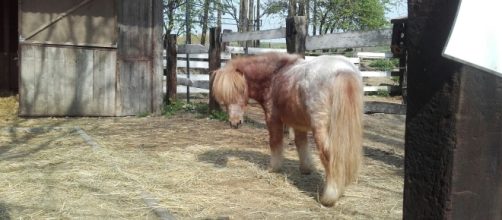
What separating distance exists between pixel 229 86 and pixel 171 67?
20.2 feet

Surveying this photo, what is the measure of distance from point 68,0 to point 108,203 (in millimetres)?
6477

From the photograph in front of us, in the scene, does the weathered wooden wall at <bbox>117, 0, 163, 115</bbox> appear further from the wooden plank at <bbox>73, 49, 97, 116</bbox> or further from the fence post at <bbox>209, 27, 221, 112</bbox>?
the fence post at <bbox>209, 27, 221, 112</bbox>

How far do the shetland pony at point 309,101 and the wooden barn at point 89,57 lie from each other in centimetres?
508

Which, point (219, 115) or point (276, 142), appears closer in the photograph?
point (276, 142)

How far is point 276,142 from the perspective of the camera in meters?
5.08

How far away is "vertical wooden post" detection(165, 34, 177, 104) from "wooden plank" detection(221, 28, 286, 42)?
1.61 meters

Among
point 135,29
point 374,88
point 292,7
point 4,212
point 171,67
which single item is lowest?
point 4,212

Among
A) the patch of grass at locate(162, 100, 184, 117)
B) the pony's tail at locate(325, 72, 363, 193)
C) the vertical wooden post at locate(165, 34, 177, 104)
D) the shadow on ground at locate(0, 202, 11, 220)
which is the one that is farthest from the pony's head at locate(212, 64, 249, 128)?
the vertical wooden post at locate(165, 34, 177, 104)

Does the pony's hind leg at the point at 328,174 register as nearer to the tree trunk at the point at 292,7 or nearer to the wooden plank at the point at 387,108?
the wooden plank at the point at 387,108

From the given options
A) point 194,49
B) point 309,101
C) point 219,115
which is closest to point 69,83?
point 219,115

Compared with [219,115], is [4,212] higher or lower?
lower

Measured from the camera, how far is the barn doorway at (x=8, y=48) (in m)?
13.3

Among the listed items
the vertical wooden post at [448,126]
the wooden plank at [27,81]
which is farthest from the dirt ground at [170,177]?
the vertical wooden post at [448,126]

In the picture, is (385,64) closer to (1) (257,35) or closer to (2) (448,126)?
(1) (257,35)
